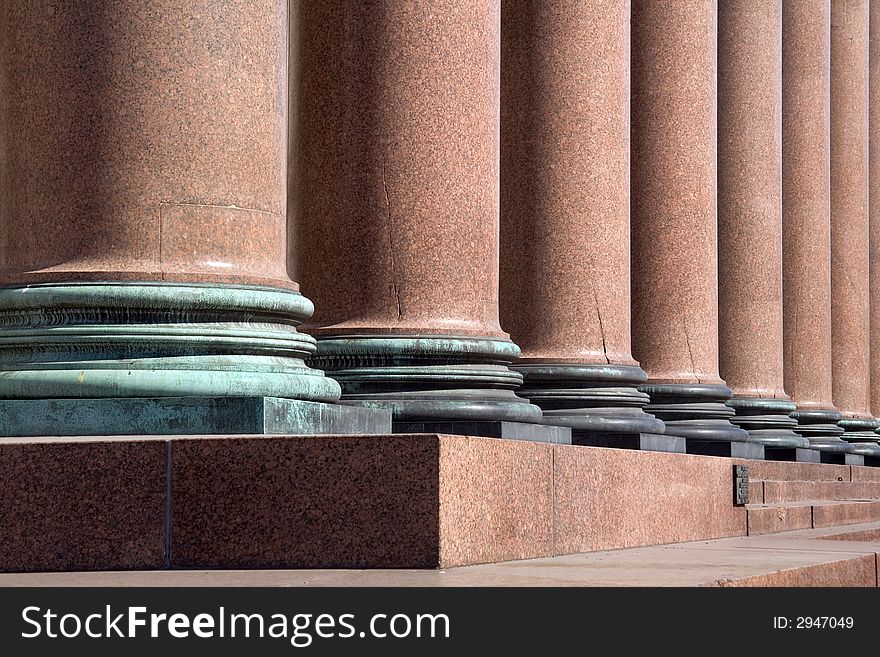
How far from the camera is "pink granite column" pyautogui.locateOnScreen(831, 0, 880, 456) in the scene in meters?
102

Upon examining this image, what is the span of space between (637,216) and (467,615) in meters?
47.6

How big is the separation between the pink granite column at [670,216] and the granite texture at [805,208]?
26.2 m

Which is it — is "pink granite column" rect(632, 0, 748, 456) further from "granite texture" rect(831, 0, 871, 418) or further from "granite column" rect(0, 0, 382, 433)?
"granite texture" rect(831, 0, 871, 418)

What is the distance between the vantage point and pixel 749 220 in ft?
254

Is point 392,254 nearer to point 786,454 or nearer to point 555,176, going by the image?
point 555,176

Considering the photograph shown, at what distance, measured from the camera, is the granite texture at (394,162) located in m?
36.1

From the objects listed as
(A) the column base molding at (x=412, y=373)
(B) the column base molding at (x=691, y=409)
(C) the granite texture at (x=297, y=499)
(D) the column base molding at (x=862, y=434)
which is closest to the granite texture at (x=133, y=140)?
(C) the granite texture at (x=297, y=499)

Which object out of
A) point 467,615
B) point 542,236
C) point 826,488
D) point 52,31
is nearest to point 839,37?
point 826,488

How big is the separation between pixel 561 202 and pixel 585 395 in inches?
235

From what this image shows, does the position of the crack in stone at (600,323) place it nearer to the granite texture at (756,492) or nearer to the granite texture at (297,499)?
the granite texture at (756,492)

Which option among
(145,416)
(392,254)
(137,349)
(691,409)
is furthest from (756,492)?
(145,416)

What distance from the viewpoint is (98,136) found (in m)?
27.8

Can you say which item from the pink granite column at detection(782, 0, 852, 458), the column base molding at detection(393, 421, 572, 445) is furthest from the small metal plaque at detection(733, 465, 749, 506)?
the pink granite column at detection(782, 0, 852, 458)

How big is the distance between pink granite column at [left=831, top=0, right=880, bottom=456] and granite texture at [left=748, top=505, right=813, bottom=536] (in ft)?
122
